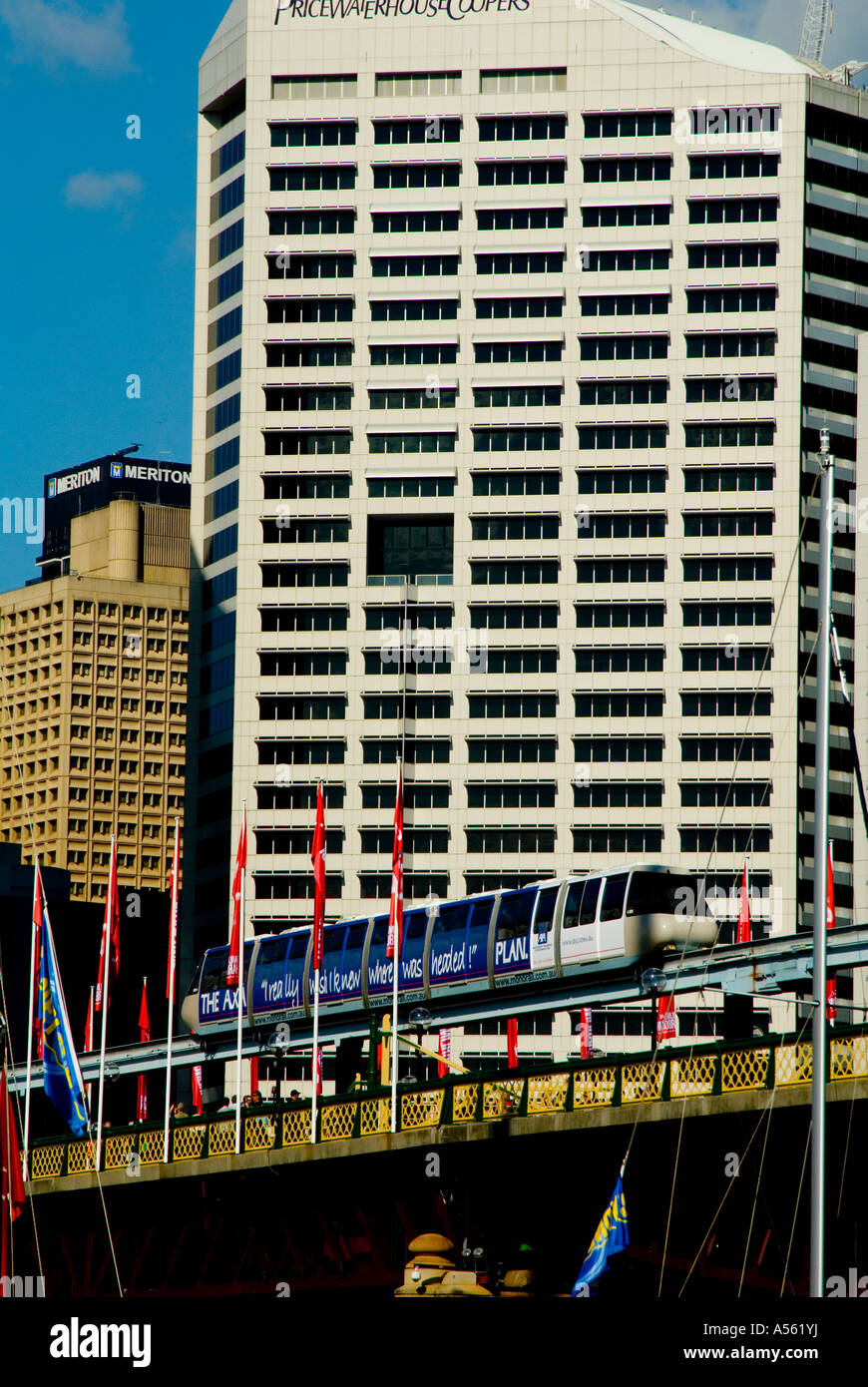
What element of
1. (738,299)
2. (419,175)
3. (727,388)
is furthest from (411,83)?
(727,388)

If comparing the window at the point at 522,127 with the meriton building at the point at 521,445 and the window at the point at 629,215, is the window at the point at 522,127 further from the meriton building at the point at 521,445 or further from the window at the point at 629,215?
the window at the point at 629,215

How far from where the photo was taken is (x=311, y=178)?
13788 centimetres

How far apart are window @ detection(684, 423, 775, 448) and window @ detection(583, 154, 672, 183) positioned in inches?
617

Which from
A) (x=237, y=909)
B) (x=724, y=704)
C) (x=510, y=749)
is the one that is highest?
(x=724, y=704)

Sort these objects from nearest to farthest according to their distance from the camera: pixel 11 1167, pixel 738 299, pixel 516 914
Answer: pixel 11 1167, pixel 516 914, pixel 738 299

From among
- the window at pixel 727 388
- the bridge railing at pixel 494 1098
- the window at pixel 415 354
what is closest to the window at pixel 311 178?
the window at pixel 415 354

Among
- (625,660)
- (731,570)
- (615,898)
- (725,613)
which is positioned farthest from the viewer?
(731,570)

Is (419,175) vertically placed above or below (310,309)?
above

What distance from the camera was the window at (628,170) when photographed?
13400cm

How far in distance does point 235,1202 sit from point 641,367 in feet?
281

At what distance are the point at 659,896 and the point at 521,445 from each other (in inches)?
3089

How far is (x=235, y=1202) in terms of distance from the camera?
185 feet

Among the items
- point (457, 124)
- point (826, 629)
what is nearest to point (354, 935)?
point (826, 629)

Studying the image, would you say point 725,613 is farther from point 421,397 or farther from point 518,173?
point 518,173
